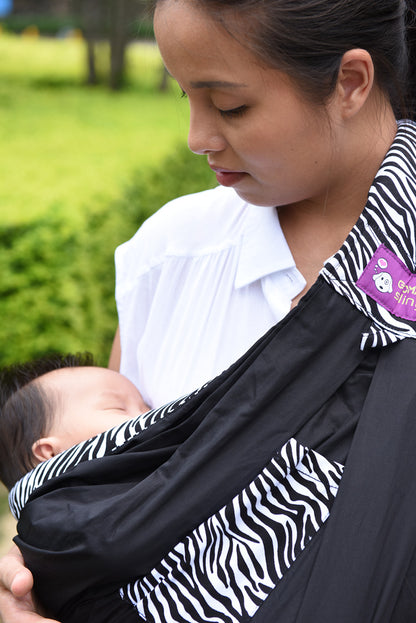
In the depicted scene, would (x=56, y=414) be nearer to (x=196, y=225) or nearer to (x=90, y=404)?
(x=90, y=404)

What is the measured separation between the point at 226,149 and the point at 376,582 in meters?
0.94

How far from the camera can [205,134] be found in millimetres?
1721

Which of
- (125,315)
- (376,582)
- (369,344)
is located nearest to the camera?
(376,582)

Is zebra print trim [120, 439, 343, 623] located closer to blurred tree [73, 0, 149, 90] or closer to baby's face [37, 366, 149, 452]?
baby's face [37, 366, 149, 452]

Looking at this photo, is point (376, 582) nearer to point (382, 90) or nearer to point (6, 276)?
point (382, 90)

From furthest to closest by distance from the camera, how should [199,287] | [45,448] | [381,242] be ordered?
[45,448] < [199,287] < [381,242]

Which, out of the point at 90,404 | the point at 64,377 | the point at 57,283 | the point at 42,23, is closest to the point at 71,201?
the point at 57,283

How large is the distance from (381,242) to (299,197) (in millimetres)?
281

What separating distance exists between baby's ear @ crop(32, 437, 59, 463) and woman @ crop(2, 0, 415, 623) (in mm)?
335

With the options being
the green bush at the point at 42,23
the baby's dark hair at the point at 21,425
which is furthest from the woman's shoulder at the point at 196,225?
the green bush at the point at 42,23

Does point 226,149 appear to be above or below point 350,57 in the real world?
below

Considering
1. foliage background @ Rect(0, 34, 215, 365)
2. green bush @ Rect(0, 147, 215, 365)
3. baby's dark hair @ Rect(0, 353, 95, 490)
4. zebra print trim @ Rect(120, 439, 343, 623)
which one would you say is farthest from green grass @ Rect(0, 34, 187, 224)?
zebra print trim @ Rect(120, 439, 343, 623)

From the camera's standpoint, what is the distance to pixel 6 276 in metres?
4.94

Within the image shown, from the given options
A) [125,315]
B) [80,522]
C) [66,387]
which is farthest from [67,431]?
[80,522]
